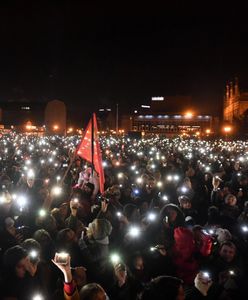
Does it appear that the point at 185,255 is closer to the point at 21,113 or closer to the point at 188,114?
the point at 188,114

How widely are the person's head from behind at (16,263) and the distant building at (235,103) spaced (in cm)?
6365

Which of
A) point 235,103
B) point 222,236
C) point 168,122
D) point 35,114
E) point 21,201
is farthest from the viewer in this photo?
point 35,114

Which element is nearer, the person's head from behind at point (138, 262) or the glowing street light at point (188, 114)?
the person's head from behind at point (138, 262)

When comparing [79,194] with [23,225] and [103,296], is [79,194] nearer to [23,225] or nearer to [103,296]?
A: [23,225]

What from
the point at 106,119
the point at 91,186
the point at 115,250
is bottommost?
the point at 115,250

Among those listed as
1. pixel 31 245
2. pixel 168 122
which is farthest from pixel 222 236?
pixel 168 122

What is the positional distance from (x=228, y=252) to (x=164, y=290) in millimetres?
2200

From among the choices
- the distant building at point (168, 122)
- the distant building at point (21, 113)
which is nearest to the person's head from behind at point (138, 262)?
the distant building at point (168, 122)

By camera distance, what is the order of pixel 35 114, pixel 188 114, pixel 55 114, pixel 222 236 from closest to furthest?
1. pixel 222 236
2. pixel 188 114
3. pixel 55 114
4. pixel 35 114

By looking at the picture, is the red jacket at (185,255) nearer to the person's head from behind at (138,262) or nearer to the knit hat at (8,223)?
the person's head from behind at (138,262)

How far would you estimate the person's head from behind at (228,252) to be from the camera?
5773 mm

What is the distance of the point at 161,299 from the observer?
3.78m

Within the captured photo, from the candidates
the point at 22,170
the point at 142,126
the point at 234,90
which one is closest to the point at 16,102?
the point at 142,126

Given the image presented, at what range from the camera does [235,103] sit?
7681 centimetres
